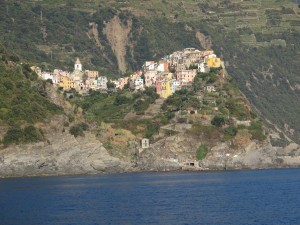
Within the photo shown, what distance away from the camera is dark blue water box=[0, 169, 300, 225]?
263 feet

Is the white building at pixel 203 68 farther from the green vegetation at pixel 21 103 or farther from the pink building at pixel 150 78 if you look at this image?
the green vegetation at pixel 21 103

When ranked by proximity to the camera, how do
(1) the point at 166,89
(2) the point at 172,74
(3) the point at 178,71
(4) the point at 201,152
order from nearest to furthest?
(4) the point at 201,152
(1) the point at 166,89
(3) the point at 178,71
(2) the point at 172,74

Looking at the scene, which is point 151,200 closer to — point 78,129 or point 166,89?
point 78,129

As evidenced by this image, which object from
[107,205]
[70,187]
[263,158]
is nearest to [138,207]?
[107,205]

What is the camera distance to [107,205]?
91938 mm

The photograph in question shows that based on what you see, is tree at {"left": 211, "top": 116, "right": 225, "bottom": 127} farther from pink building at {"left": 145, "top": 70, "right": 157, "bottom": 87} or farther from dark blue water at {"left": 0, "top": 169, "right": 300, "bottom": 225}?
pink building at {"left": 145, "top": 70, "right": 157, "bottom": 87}

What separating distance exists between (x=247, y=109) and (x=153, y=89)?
19.5m

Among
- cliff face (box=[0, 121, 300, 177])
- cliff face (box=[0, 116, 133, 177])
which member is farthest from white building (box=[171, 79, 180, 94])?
cliff face (box=[0, 116, 133, 177])

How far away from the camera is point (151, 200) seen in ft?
320

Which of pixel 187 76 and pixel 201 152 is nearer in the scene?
pixel 201 152

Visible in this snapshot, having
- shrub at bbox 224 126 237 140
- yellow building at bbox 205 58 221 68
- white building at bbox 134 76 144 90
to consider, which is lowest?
shrub at bbox 224 126 237 140

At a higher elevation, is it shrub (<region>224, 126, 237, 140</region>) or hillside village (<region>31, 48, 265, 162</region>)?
hillside village (<region>31, 48, 265, 162</region>)

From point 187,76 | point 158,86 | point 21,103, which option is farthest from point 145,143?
point 187,76

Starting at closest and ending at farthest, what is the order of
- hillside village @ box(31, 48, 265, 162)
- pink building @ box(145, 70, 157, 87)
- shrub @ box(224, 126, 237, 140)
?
hillside village @ box(31, 48, 265, 162)
shrub @ box(224, 126, 237, 140)
pink building @ box(145, 70, 157, 87)
